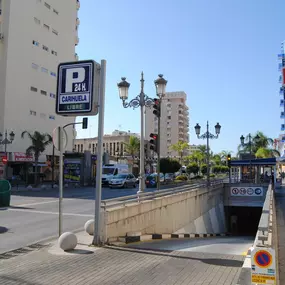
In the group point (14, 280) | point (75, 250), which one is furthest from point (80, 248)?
point (14, 280)

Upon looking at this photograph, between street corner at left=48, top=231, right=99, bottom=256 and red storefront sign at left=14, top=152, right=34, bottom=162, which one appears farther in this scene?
red storefront sign at left=14, top=152, right=34, bottom=162

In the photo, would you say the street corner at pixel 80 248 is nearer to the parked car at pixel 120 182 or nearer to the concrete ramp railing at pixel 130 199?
the concrete ramp railing at pixel 130 199

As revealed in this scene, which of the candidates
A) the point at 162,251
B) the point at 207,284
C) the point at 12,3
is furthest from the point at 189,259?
the point at 12,3

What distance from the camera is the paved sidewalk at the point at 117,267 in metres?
5.63

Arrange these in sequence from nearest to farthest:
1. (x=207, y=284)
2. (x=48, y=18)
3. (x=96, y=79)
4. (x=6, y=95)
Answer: (x=207, y=284), (x=96, y=79), (x=6, y=95), (x=48, y=18)

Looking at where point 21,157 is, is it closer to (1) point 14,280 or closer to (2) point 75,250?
(2) point 75,250

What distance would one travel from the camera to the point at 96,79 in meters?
8.49

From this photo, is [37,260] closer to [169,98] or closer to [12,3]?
[12,3]

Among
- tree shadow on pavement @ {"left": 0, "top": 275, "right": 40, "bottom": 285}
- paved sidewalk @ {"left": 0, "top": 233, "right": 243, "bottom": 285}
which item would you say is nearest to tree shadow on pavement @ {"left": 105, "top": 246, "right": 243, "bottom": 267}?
paved sidewalk @ {"left": 0, "top": 233, "right": 243, "bottom": 285}

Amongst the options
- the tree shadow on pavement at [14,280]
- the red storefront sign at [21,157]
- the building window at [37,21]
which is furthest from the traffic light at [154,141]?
the building window at [37,21]

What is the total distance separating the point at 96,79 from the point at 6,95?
3865 cm

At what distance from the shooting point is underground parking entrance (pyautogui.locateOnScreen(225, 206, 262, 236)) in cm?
3408

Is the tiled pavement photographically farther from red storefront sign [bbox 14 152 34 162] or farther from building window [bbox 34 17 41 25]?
building window [bbox 34 17 41 25]

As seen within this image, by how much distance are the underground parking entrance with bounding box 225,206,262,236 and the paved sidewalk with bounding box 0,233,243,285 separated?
27.5 metres
